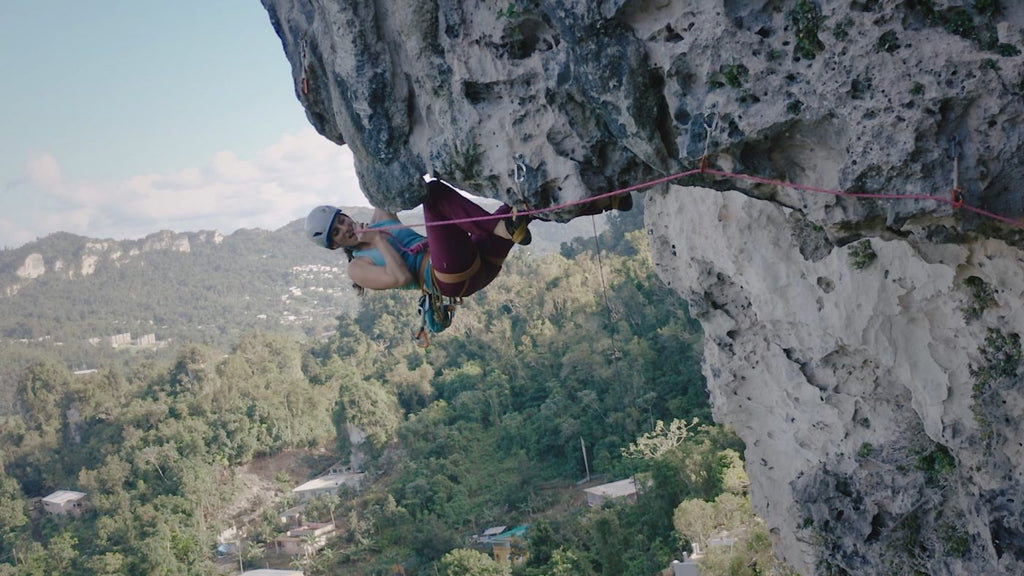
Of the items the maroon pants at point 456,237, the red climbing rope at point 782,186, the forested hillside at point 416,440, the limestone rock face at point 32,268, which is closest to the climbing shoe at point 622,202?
the red climbing rope at point 782,186

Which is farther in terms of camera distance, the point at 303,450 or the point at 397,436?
the point at 303,450

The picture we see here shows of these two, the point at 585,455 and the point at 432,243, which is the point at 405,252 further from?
the point at 585,455

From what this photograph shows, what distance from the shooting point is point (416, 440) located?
103 ft

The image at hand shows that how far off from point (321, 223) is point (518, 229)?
1035mm

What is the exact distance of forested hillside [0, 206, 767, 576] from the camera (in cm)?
1883

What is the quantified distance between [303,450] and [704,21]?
3858 cm

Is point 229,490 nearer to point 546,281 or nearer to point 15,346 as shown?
point 546,281

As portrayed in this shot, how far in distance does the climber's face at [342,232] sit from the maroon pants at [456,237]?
16.4 inches

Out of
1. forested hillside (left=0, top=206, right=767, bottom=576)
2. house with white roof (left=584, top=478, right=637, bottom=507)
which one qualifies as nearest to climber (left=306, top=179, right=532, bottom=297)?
forested hillside (left=0, top=206, right=767, bottom=576)

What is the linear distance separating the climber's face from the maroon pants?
0.42 metres

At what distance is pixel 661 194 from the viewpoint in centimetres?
652

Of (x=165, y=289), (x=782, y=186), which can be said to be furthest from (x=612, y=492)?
(x=165, y=289)

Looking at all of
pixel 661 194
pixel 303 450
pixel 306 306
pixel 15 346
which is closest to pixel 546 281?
pixel 303 450

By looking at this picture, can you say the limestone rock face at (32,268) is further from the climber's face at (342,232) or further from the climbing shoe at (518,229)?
the climbing shoe at (518,229)
